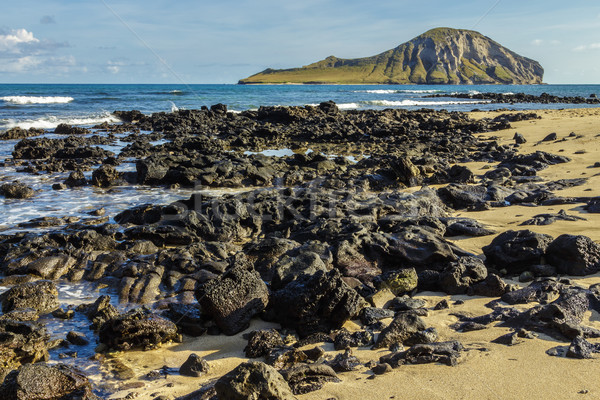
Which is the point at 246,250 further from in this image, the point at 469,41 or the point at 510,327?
the point at 469,41

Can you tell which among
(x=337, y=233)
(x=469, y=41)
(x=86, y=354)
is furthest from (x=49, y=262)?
(x=469, y=41)

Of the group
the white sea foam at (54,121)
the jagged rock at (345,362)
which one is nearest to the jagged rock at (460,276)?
the jagged rock at (345,362)

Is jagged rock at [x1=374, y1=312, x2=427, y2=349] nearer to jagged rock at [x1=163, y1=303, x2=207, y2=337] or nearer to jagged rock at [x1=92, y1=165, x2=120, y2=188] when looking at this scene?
jagged rock at [x1=163, y1=303, x2=207, y2=337]

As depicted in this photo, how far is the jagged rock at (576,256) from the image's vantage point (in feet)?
21.8

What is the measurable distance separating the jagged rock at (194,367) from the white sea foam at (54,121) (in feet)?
106

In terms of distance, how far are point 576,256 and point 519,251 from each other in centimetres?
76

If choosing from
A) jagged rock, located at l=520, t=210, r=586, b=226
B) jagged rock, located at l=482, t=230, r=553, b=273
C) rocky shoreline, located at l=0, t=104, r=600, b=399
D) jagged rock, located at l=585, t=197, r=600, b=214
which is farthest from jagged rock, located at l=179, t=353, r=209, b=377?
jagged rock, located at l=585, t=197, r=600, b=214

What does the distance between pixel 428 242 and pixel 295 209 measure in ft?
11.8

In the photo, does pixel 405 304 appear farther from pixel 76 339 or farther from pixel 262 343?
pixel 76 339

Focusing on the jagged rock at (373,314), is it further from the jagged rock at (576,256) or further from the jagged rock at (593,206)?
the jagged rock at (593,206)

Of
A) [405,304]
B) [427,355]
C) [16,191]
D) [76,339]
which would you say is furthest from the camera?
[16,191]

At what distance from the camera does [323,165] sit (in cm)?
1684

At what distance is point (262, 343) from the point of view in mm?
5160

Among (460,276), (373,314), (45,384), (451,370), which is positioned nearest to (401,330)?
(373,314)
